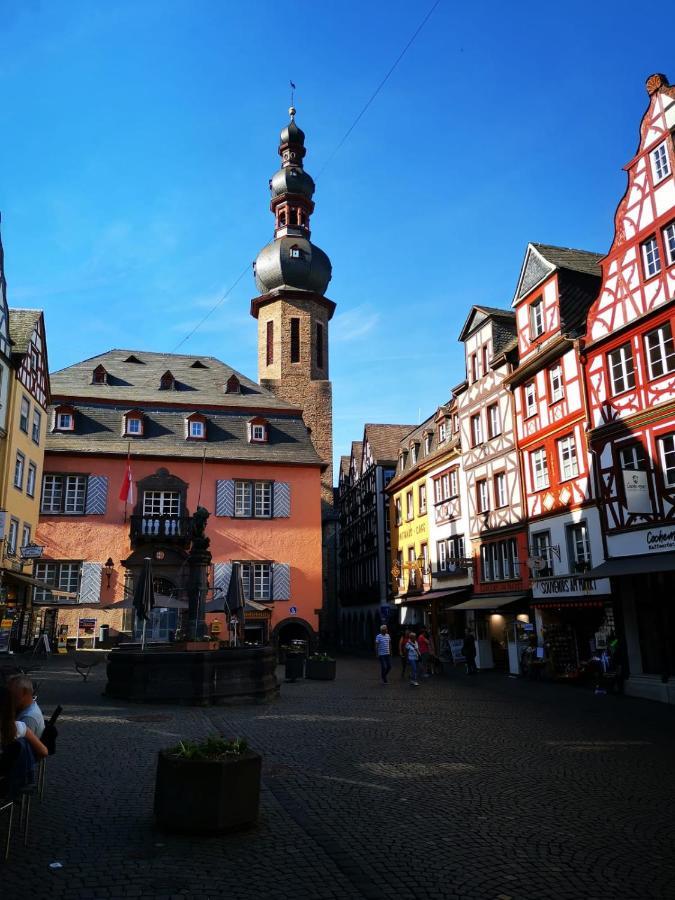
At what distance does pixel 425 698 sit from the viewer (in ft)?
58.6

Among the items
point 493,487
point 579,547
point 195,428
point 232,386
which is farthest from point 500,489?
point 232,386

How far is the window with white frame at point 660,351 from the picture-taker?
1853 cm

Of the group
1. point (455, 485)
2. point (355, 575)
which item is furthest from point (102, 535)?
point (355, 575)

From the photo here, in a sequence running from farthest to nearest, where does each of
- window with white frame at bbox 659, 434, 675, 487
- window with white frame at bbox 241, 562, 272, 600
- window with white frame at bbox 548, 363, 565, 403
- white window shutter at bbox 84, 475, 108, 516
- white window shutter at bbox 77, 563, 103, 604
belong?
window with white frame at bbox 241, 562, 272, 600 < white window shutter at bbox 84, 475, 108, 516 < white window shutter at bbox 77, 563, 103, 604 < window with white frame at bbox 548, 363, 565, 403 < window with white frame at bbox 659, 434, 675, 487

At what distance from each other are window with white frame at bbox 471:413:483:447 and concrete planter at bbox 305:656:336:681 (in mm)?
11958

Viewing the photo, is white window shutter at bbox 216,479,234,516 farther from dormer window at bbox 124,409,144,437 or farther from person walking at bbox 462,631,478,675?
person walking at bbox 462,631,478,675

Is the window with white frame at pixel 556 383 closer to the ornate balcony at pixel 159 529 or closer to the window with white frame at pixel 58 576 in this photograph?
the ornate balcony at pixel 159 529

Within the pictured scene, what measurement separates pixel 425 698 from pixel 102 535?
68.0ft

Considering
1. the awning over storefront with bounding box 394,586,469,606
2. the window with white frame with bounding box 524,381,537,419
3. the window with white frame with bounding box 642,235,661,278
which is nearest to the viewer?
the window with white frame with bounding box 642,235,661,278

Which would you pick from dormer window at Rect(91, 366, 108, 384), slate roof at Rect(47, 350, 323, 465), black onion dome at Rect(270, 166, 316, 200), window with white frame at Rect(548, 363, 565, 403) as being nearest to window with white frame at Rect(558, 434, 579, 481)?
window with white frame at Rect(548, 363, 565, 403)

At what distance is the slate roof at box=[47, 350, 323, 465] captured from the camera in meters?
35.6

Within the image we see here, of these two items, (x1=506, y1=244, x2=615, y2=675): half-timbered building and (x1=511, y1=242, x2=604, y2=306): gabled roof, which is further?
(x1=511, y1=242, x2=604, y2=306): gabled roof

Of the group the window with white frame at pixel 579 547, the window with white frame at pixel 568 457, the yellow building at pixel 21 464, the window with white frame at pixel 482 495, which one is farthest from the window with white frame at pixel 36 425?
the window with white frame at pixel 579 547

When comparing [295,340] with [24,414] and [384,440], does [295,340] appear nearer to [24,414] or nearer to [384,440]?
[384,440]
